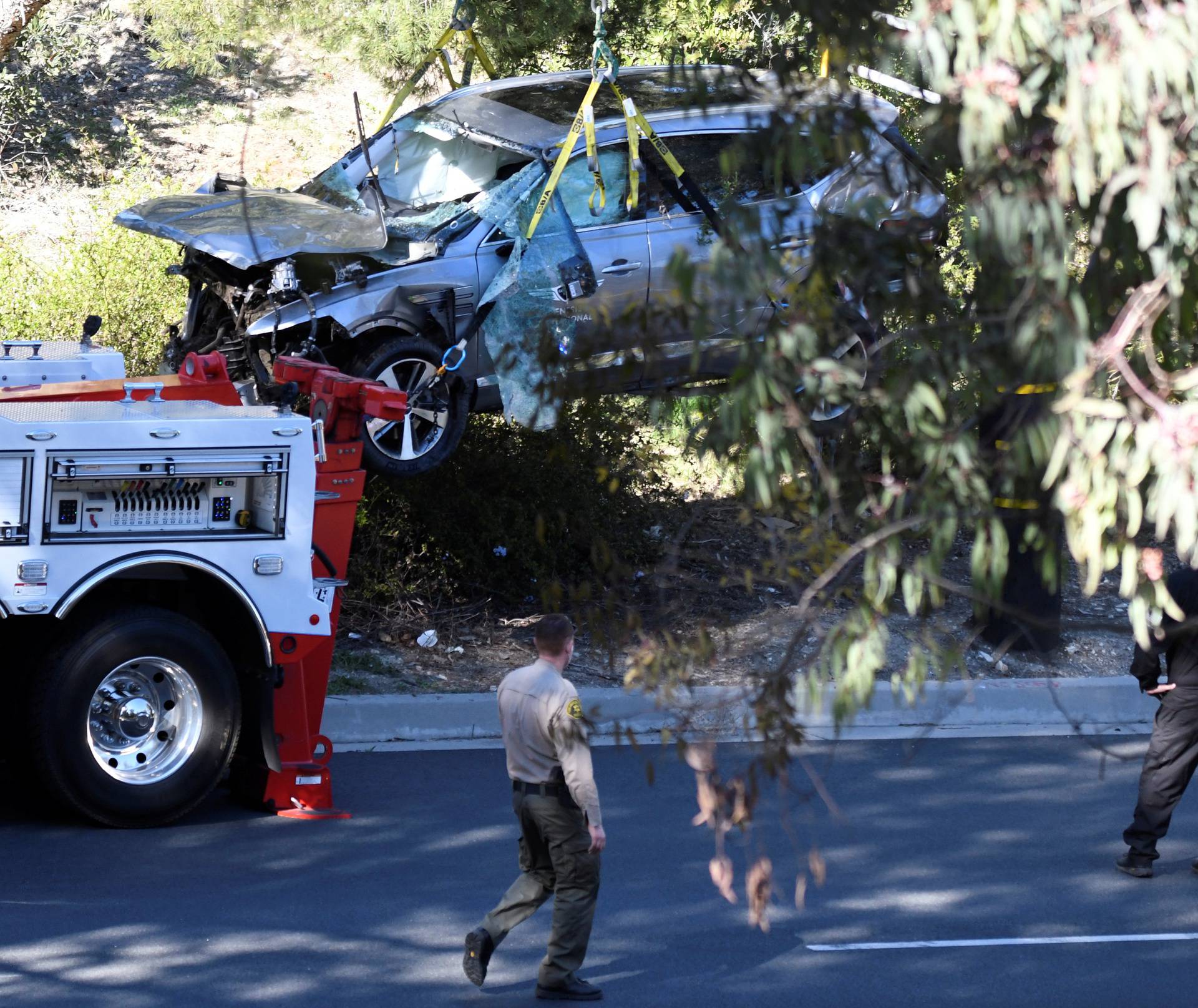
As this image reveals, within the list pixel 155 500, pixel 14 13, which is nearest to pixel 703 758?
pixel 155 500

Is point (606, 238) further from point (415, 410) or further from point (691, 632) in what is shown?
point (691, 632)

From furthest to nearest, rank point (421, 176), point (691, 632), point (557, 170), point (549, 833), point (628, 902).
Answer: point (421, 176), point (691, 632), point (557, 170), point (628, 902), point (549, 833)

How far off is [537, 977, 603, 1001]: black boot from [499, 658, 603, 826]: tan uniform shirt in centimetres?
61

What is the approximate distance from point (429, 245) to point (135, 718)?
10.7ft

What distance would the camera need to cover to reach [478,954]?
19.1 feet

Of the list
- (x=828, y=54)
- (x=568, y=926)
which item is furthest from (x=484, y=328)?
(x=828, y=54)

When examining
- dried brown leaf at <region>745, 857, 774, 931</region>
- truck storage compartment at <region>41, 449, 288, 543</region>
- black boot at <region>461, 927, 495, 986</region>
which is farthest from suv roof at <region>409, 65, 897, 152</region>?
dried brown leaf at <region>745, 857, 774, 931</region>

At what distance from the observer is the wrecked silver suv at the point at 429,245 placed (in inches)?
357

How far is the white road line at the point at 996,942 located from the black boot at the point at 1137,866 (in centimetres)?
68

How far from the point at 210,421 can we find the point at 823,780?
12.4 feet

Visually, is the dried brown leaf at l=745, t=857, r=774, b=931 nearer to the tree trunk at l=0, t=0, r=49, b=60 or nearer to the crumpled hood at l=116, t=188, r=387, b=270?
the crumpled hood at l=116, t=188, r=387, b=270

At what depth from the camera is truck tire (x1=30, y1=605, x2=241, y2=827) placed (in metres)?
7.51

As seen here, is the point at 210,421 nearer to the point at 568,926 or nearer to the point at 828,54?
the point at 568,926

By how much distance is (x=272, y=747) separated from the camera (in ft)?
25.9
